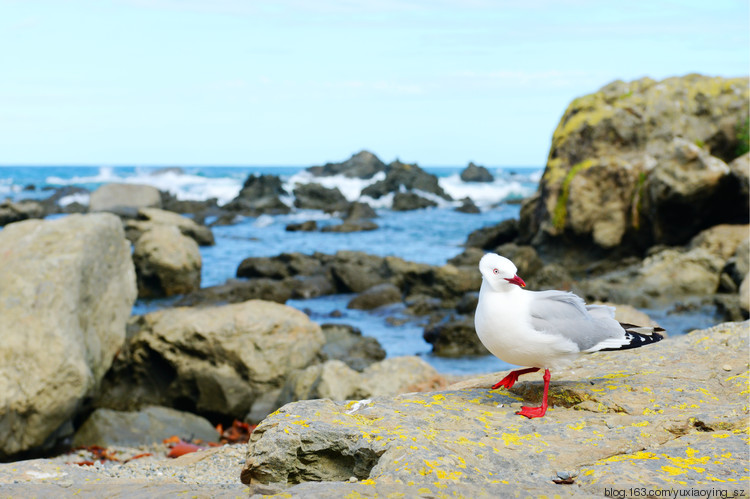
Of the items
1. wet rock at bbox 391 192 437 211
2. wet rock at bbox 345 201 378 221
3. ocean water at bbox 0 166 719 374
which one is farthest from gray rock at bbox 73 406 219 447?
wet rock at bbox 391 192 437 211

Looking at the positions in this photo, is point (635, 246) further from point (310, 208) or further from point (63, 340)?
point (310, 208)

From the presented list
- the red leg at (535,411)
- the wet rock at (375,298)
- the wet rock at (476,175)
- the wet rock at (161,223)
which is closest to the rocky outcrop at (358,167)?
the wet rock at (476,175)

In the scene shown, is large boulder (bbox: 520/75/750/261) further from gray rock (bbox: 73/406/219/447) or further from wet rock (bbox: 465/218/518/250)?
gray rock (bbox: 73/406/219/447)

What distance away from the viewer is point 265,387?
9.25 meters

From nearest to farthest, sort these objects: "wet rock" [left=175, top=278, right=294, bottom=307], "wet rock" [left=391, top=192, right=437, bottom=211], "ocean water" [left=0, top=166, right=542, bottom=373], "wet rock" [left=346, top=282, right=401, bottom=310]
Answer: "ocean water" [left=0, top=166, right=542, bottom=373] → "wet rock" [left=346, top=282, right=401, bottom=310] → "wet rock" [left=175, top=278, right=294, bottom=307] → "wet rock" [left=391, top=192, right=437, bottom=211]

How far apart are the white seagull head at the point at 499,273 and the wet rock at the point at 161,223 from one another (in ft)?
70.1

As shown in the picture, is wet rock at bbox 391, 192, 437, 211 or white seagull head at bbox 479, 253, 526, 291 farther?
wet rock at bbox 391, 192, 437, 211

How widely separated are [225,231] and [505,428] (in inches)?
1262

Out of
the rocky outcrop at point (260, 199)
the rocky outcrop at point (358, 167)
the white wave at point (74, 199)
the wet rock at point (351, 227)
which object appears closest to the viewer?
the wet rock at point (351, 227)

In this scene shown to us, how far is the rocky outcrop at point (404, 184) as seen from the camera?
5372cm

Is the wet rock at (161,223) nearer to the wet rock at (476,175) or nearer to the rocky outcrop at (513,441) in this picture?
the rocky outcrop at (513,441)

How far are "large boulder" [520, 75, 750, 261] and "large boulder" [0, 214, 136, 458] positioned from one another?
14247 millimetres

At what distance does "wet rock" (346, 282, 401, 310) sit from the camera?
54.3 ft

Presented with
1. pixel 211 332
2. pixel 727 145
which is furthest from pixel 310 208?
pixel 211 332
